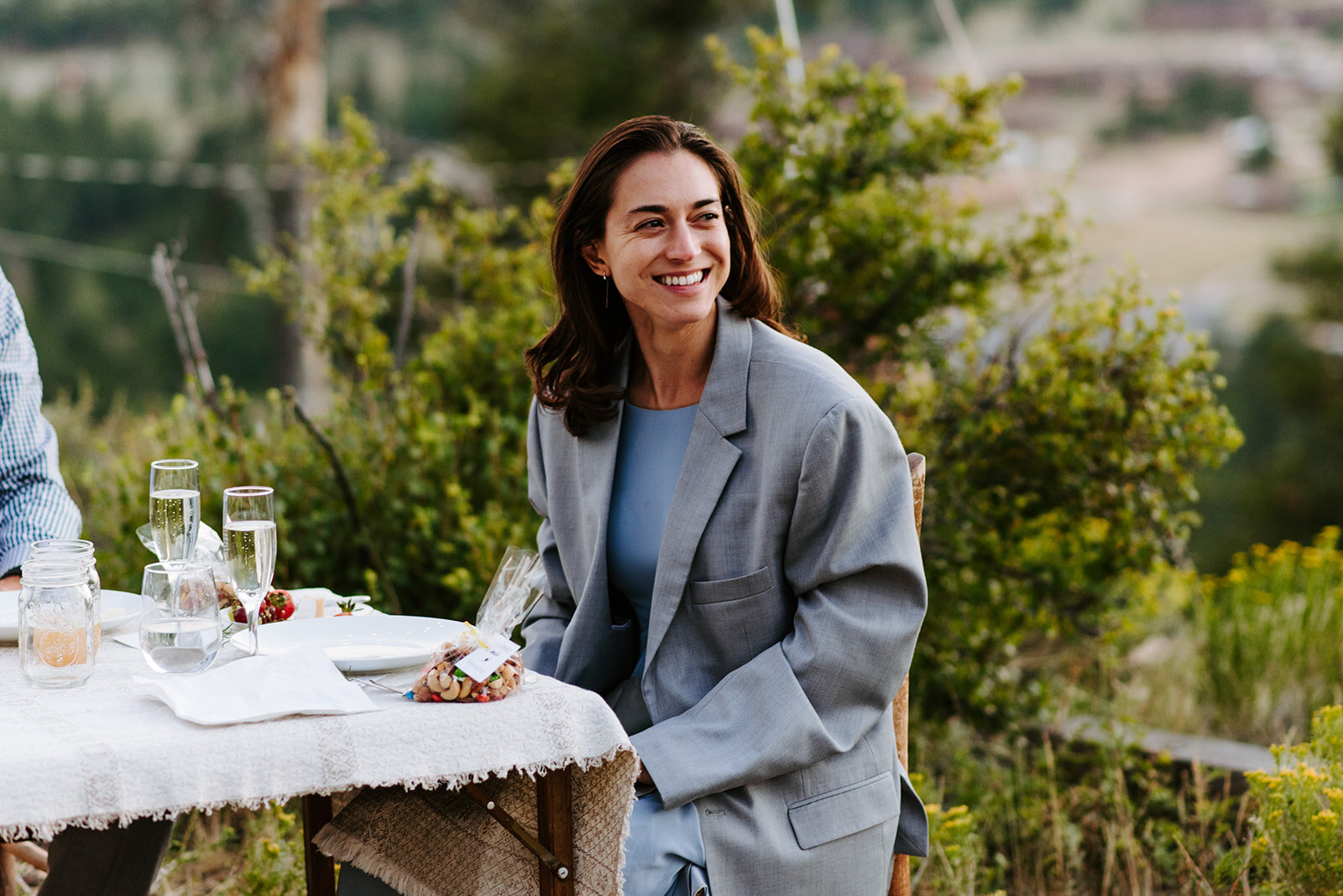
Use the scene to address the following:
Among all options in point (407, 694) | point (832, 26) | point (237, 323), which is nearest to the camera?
point (407, 694)

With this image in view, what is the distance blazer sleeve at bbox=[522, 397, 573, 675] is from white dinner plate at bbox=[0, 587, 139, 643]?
2.09ft

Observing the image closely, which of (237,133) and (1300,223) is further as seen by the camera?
(237,133)

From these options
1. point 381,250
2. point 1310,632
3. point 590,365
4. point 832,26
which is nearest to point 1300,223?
point 832,26

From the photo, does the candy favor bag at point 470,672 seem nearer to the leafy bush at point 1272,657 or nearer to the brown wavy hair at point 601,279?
the brown wavy hair at point 601,279

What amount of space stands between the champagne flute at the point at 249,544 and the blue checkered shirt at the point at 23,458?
0.86m

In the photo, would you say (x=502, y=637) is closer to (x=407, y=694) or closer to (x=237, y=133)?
(x=407, y=694)

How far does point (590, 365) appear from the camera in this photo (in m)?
2.25

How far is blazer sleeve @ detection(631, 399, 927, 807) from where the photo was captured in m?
1.84

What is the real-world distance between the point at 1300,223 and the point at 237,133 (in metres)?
12.3

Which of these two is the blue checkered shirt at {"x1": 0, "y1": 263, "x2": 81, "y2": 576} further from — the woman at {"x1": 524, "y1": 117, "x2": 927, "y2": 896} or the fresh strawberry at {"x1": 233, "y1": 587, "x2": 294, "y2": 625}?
the woman at {"x1": 524, "y1": 117, "x2": 927, "y2": 896}

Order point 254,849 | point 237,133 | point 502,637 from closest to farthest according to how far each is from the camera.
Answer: point 502,637 → point 254,849 → point 237,133

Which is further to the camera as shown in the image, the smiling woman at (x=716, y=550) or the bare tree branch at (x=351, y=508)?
the bare tree branch at (x=351, y=508)

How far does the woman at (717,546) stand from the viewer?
72.8 inches

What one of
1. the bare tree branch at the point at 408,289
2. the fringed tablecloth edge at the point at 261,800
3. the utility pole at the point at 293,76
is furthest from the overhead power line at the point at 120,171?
the fringed tablecloth edge at the point at 261,800
